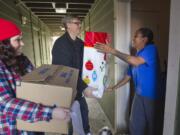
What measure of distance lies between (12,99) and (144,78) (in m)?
1.34

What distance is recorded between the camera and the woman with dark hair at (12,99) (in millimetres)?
902

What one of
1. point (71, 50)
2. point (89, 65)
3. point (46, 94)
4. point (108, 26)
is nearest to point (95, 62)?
point (89, 65)

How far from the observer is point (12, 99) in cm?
91

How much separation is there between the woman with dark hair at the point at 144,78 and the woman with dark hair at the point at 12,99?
2.68 feet

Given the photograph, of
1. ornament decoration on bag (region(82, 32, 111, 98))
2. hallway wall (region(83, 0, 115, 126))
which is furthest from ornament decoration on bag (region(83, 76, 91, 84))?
hallway wall (region(83, 0, 115, 126))

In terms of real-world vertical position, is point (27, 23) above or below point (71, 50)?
above

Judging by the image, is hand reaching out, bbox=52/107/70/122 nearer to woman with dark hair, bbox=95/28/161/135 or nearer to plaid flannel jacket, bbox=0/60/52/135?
plaid flannel jacket, bbox=0/60/52/135

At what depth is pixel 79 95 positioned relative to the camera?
1815 millimetres

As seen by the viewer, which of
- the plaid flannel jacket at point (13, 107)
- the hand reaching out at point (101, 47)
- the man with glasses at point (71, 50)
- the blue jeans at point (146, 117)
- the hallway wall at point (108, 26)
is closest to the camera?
the plaid flannel jacket at point (13, 107)

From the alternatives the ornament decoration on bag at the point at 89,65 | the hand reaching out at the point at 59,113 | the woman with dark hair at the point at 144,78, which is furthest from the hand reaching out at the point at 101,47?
the hand reaching out at the point at 59,113

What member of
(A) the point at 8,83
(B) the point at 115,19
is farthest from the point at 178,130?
(B) the point at 115,19

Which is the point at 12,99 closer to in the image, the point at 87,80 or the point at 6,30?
the point at 6,30

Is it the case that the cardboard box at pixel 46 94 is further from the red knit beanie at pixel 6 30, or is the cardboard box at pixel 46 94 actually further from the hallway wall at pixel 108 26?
the hallway wall at pixel 108 26

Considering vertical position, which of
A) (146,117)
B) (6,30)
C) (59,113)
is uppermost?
(6,30)
